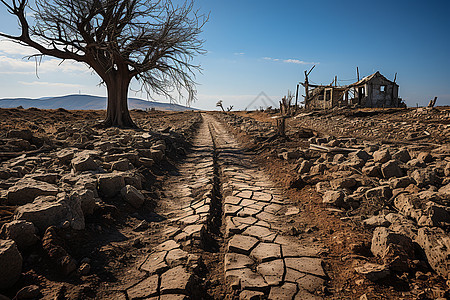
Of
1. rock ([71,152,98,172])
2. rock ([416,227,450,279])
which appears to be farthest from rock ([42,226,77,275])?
rock ([416,227,450,279])

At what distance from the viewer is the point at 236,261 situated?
2.73m

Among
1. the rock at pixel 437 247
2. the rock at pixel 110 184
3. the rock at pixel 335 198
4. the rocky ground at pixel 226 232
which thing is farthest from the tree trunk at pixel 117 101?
the rock at pixel 437 247

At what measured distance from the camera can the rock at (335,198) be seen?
3.88 meters

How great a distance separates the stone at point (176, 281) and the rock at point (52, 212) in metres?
1.23

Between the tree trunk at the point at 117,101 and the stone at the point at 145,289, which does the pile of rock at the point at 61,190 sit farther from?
the tree trunk at the point at 117,101

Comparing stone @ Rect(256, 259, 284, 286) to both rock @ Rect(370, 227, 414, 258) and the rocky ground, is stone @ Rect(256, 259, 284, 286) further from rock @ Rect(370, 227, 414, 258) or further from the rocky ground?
rock @ Rect(370, 227, 414, 258)

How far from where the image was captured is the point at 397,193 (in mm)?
3605

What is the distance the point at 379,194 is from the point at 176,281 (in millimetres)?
2972

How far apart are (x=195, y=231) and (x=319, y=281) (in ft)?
4.89

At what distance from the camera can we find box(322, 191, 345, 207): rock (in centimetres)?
388

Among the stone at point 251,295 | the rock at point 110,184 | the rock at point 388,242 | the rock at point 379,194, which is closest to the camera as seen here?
the stone at point 251,295

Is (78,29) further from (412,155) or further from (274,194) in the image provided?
(412,155)

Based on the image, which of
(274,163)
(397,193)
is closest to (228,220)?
(397,193)

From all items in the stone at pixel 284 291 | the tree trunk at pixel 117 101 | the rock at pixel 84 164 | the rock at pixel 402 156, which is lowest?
the stone at pixel 284 291
